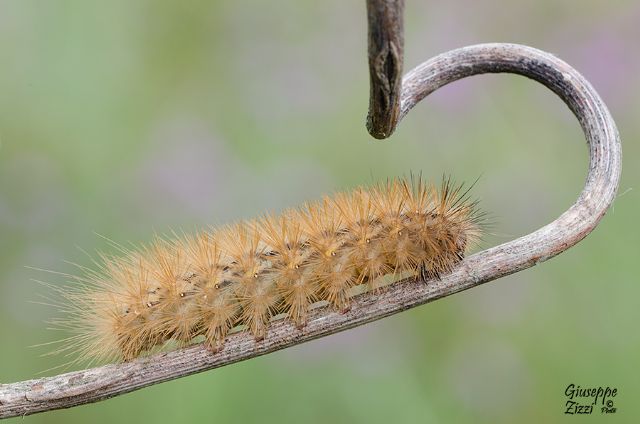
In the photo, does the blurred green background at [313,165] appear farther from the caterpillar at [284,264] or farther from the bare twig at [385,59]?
the bare twig at [385,59]

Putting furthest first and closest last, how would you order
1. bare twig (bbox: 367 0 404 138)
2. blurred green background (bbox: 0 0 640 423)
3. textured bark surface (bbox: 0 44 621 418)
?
blurred green background (bbox: 0 0 640 423) → textured bark surface (bbox: 0 44 621 418) → bare twig (bbox: 367 0 404 138)

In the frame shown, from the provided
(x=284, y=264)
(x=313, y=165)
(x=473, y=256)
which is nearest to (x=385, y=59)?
(x=473, y=256)
